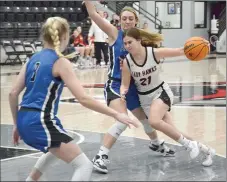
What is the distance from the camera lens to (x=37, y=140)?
317 centimetres

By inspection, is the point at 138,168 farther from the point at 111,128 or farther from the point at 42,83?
the point at 42,83

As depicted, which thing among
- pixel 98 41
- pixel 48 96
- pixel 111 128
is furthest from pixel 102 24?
pixel 98 41

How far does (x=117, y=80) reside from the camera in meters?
4.73

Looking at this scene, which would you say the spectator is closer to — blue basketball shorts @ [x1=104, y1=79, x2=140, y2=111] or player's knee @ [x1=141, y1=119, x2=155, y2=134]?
player's knee @ [x1=141, y1=119, x2=155, y2=134]

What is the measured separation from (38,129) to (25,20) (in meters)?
16.1

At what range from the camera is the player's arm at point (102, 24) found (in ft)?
14.4

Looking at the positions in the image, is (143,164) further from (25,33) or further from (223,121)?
(25,33)

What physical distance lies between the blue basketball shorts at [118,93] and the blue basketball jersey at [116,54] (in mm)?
70

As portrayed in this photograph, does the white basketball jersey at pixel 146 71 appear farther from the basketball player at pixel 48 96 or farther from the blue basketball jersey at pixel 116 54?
the basketball player at pixel 48 96

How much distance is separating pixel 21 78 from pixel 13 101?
0.14 m

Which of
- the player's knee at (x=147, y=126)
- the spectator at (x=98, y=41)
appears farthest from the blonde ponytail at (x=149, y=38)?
the spectator at (x=98, y=41)

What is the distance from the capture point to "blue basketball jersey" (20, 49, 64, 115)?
3.07 meters

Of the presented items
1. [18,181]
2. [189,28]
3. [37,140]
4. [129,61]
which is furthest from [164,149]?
[189,28]

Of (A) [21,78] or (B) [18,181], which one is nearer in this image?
(A) [21,78]
